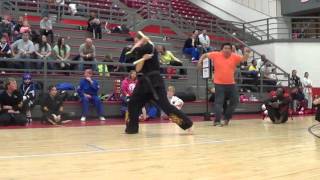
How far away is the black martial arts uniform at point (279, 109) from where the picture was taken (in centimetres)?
1123

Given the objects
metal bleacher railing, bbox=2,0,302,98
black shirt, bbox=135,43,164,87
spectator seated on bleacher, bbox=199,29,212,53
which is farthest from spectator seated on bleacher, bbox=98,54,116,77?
black shirt, bbox=135,43,164,87

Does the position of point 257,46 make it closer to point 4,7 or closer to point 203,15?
point 203,15

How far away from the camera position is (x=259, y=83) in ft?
56.8

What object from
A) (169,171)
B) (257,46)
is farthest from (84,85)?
(257,46)

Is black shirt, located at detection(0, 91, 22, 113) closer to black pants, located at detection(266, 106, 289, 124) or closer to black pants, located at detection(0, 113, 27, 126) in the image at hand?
black pants, located at detection(0, 113, 27, 126)

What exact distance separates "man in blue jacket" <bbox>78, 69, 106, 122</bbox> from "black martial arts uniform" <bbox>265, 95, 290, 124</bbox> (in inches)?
165

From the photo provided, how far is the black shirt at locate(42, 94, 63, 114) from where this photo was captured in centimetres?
1122

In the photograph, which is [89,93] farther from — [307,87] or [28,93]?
[307,87]

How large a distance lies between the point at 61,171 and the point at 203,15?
70.7 feet

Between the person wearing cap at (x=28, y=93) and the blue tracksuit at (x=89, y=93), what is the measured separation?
1.19 meters

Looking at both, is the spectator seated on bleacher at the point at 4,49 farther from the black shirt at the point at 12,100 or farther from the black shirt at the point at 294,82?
the black shirt at the point at 294,82

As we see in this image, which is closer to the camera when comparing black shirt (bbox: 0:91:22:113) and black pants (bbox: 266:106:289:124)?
black shirt (bbox: 0:91:22:113)

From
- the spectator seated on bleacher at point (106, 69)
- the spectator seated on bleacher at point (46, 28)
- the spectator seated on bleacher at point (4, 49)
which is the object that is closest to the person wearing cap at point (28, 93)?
the spectator seated on bleacher at point (4, 49)

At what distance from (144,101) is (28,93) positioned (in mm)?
4762
